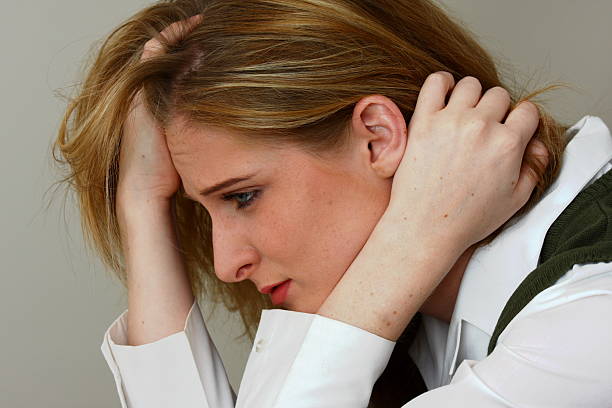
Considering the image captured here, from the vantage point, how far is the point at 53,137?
2.06m

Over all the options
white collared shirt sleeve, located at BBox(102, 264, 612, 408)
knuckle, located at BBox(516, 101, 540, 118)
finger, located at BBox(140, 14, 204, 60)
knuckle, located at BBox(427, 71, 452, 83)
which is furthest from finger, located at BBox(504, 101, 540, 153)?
finger, located at BBox(140, 14, 204, 60)

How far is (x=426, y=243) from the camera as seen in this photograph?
1.27 meters

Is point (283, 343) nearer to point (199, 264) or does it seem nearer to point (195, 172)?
point (195, 172)

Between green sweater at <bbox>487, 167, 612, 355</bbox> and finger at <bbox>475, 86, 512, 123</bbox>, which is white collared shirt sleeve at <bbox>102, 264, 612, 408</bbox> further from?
finger at <bbox>475, 86, 512, 123</bbox>

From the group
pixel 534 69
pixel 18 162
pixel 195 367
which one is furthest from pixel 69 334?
pixel 534 69

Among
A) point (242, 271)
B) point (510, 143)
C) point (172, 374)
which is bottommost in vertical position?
point (172, 374)

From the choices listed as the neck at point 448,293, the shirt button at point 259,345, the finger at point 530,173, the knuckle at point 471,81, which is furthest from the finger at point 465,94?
the shirt button at point 259,345

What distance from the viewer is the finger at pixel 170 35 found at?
4.75 feet

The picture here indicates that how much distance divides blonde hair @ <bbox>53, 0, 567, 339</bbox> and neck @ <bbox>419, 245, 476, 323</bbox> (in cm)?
7

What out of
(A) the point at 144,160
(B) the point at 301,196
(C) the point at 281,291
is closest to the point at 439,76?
(B) the point at 301,196

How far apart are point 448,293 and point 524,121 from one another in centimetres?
31

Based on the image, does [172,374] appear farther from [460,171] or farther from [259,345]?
[460,171]

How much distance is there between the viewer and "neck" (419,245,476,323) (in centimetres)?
142

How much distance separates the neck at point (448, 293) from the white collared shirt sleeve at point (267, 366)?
20 centimetres
